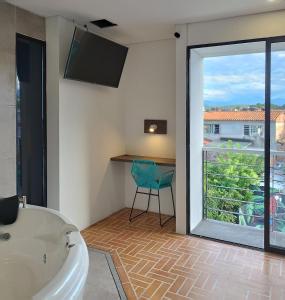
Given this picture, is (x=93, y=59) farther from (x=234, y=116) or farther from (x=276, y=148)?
(x=276, y=148)

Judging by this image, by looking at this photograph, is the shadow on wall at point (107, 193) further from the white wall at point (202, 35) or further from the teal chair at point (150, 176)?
the white wall at point (202, 35)

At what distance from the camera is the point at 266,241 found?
322 centimetres

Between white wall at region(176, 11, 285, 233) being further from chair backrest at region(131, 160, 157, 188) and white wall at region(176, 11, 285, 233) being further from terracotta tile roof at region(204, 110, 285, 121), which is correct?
terracotta tile roof at region(204, 110, 285, 121)

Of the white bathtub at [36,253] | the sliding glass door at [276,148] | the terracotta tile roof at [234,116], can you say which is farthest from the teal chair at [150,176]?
the white bathtub at [36,253]

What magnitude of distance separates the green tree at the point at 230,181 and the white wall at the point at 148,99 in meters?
0.57

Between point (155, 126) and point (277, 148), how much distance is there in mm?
1661

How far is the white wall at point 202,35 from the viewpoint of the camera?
10.1 ft

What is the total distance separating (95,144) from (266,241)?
7.45ft

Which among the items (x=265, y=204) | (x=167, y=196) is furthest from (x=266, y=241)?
(x=167, y=196)

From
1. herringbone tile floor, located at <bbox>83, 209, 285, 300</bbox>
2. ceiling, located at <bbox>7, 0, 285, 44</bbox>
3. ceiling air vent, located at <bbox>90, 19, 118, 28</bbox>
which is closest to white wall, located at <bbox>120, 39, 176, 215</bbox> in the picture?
ceiling, located at <bbox>7, 0, 285, 44</bbox>

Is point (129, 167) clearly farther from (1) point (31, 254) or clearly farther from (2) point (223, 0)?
(2) point (223, 0)

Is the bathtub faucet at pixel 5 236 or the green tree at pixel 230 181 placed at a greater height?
the green tree at pixel 230 181

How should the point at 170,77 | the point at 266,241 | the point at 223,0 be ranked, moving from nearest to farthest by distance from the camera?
the point at 223,0, the point at 266,241, the point at 170,77

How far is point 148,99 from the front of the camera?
14.4ft
